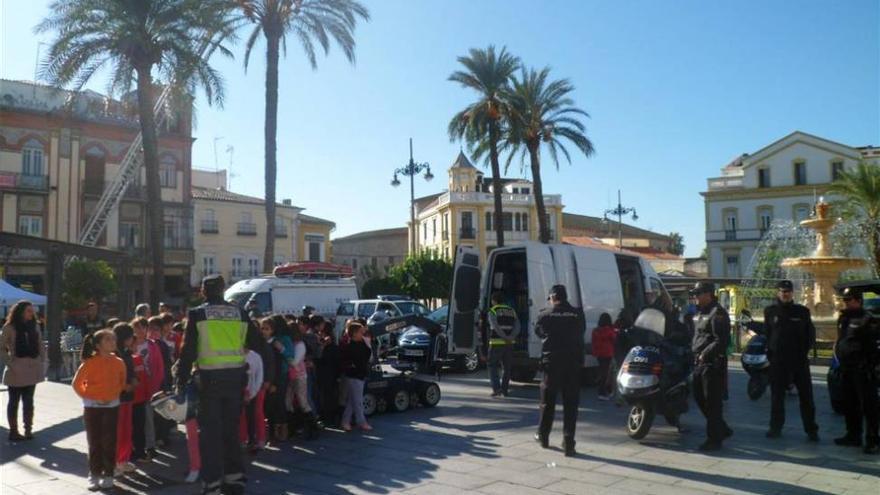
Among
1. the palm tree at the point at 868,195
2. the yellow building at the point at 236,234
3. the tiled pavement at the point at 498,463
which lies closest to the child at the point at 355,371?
the tiled pavement at the point at 498,463

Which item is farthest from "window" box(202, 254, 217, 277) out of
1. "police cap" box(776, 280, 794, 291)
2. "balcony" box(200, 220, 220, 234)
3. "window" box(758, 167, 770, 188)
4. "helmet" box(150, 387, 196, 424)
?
"police cap" box(776, 280, 794, 291)

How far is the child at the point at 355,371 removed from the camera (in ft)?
30.2

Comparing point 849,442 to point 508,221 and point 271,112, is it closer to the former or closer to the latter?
point 271,112

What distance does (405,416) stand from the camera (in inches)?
407

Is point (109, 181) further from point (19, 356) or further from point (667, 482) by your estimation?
point (667, 482)

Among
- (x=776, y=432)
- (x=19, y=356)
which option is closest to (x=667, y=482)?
(x=776, y=432)

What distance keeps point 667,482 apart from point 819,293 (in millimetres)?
17365

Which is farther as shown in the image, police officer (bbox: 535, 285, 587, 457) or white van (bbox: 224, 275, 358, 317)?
white van (bbox: 224, 275, 358, 317)

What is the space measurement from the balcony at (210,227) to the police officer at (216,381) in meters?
43.4

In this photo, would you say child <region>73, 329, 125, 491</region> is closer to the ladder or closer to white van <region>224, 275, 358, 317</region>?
white van <region>224, 275, 358, 317</region>

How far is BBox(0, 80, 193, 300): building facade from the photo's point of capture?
3875 centimetres

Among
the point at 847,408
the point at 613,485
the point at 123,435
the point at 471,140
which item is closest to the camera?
the point at 613,485

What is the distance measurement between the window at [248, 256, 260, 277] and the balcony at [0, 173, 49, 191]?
1382 cm

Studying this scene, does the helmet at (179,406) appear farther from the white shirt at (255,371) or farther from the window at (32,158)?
the window at (32,158)
